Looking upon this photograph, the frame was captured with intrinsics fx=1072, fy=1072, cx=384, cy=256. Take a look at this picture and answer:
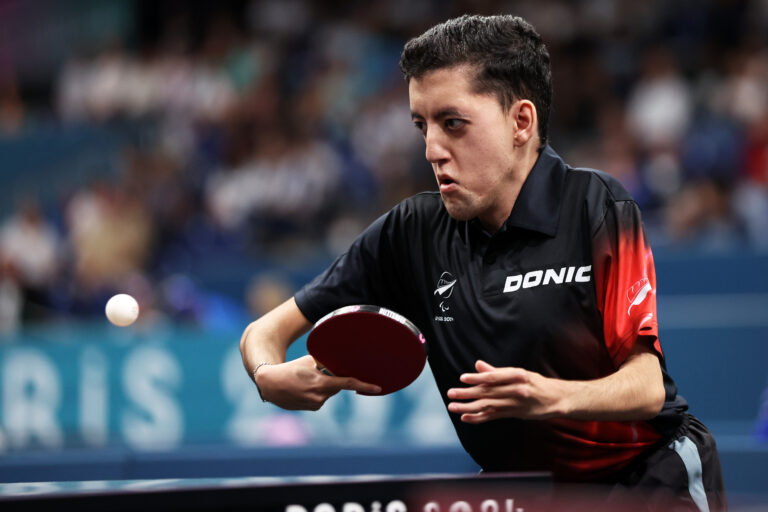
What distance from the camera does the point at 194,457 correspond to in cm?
593

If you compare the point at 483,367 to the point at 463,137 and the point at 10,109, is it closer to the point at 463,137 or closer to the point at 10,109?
the point at 463,137

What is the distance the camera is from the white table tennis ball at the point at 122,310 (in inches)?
116

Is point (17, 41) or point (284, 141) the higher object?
point (17, 41)

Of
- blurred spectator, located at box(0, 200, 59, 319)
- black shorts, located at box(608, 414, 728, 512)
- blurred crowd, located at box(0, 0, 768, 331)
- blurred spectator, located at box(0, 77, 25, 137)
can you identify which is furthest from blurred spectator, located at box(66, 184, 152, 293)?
black shorts, located at box(608, 414, 728, 512)

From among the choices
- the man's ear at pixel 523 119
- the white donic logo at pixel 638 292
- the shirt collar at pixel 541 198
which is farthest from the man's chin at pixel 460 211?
the white donic logo at pixel 638 292

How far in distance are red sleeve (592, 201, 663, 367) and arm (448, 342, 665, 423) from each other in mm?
74

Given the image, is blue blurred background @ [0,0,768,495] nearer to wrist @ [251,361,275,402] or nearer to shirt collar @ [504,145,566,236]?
wrist @ [251,361,275,402]

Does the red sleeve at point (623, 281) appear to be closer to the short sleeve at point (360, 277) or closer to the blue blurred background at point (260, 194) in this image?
the short sleeve at point (360, 277)

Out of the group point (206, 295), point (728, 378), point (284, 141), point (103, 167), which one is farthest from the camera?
point (103, 167)

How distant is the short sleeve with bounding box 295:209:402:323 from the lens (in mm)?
3068

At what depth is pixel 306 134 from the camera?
39.6ft

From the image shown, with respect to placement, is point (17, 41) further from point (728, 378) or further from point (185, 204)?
point (728, 378)

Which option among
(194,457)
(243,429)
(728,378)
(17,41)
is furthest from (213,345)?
(17,41)

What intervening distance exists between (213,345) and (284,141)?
14.7 ft
